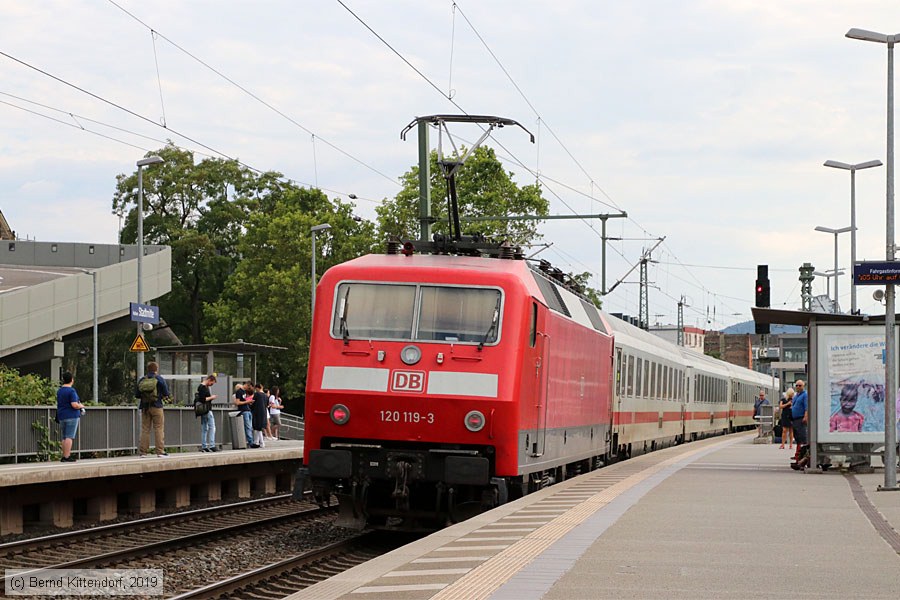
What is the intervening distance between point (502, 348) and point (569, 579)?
19.6 ft

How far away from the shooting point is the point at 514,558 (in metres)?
11.0

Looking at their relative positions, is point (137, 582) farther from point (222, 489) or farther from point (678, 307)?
point (678, 307)

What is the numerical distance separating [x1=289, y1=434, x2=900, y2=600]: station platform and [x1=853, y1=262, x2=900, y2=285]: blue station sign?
10.9 feet

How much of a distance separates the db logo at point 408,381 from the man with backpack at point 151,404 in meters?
9.25

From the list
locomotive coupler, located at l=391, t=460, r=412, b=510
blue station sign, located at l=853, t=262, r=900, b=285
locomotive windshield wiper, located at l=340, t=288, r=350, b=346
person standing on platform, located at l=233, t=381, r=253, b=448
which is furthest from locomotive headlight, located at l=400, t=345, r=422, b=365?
person standing on platform, located at l=233, t=381, r=253, b=448

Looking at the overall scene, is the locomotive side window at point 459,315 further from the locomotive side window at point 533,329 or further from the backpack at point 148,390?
the backpack at point 148,390

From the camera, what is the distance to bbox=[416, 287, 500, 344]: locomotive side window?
51.6 ft

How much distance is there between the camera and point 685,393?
43.8 m

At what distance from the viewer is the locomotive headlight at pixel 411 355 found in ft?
51.1

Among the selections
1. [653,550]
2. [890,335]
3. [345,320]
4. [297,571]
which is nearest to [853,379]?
[890,335]

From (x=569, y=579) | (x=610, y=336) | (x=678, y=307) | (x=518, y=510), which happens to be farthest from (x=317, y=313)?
(x=678, y=307)

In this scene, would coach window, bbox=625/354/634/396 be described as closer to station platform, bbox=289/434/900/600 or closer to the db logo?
station platform, bbox=289/434/900/600

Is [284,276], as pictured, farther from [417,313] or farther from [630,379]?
[417,313]

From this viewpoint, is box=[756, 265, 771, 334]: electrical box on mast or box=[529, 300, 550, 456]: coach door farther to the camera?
box=[756, 265, 771, 334]: electrical box on mast
